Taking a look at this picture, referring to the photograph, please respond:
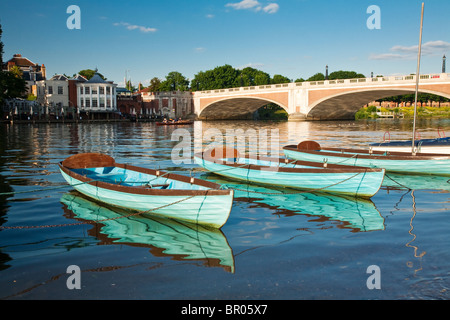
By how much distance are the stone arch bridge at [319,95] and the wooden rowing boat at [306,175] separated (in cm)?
4405

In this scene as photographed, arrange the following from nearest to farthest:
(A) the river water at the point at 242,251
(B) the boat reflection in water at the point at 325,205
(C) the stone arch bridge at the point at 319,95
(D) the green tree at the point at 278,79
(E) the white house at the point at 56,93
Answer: (A) the river water at the point at 242,251, (B) the boat reflection in water at the point at 325,205, (C) the stone arch bridge at the point at 319,95, (E) the white house at the point at 56,93, (D) the green tree at the point at 278,79

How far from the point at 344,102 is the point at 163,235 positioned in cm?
6627

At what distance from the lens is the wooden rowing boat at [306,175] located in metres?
11.6

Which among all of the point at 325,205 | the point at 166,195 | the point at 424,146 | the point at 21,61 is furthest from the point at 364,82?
the point at 21,61

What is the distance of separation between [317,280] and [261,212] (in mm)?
4477

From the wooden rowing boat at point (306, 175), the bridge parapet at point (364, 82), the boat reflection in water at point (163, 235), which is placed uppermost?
the bridge parapet at point (364, 82)

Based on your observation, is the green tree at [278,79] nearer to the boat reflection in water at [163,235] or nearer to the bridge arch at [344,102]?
the bridge arch at [344,102]

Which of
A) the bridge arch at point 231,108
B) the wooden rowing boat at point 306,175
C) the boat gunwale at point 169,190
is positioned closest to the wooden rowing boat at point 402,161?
the wooden rowing boat at point 306,175

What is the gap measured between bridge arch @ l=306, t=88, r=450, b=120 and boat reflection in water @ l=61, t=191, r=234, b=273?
5039 centimetres

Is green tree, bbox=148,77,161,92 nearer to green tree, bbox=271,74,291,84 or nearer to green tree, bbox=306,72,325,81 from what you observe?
green tree, bbox=271,74,291,84

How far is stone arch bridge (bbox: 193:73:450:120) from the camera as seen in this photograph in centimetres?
5366

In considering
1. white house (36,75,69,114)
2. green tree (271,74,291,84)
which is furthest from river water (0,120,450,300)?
green tree (271,74,291,84)
